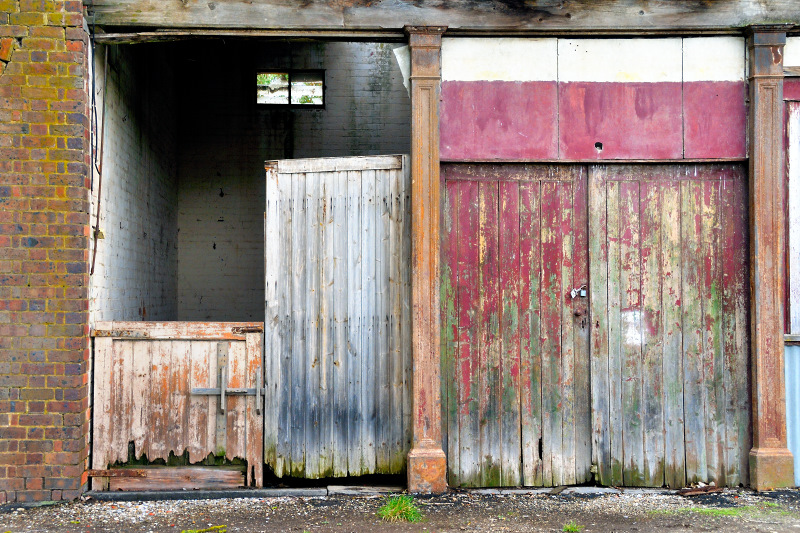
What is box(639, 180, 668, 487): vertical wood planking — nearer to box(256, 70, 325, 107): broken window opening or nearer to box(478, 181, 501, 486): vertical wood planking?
box(478, 181, 501, 486): vertical wood planking

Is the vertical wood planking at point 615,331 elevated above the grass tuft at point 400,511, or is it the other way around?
the vertical wood planking at point 615,331

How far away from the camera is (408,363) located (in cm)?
473

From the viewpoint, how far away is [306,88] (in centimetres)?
757

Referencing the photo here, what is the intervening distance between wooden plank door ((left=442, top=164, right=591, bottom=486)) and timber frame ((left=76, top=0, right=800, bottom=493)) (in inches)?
8.2

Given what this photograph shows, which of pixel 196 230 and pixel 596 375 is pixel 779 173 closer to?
pixel 596 375

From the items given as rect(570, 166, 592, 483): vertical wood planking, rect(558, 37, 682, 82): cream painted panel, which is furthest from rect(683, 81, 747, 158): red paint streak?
rect(570, 166, 592, 483): vertical wood planking

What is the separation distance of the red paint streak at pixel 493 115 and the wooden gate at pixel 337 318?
451 mm

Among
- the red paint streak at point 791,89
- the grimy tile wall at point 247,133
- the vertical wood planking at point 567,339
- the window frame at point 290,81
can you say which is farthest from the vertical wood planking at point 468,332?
the window frame at point 290,81

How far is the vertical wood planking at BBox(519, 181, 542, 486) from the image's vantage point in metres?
4.71

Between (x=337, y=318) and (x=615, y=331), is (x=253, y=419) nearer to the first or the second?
(x=337, y=318)

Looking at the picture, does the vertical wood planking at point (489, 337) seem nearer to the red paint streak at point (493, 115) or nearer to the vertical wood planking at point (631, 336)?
the red paint streak at point (493, 115)

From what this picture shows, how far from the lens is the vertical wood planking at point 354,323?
4742 millimetres

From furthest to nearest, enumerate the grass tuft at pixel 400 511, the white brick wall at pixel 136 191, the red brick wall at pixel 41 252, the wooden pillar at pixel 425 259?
the white brick wall at pixel 136 191
the wooden pillar at pixel 425 259
the red brick wall at pixel 41 252
the grass tuft at pixel 400 511

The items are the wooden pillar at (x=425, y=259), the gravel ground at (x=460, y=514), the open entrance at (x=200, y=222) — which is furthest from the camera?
the open entrance at (x=200, y=222)
